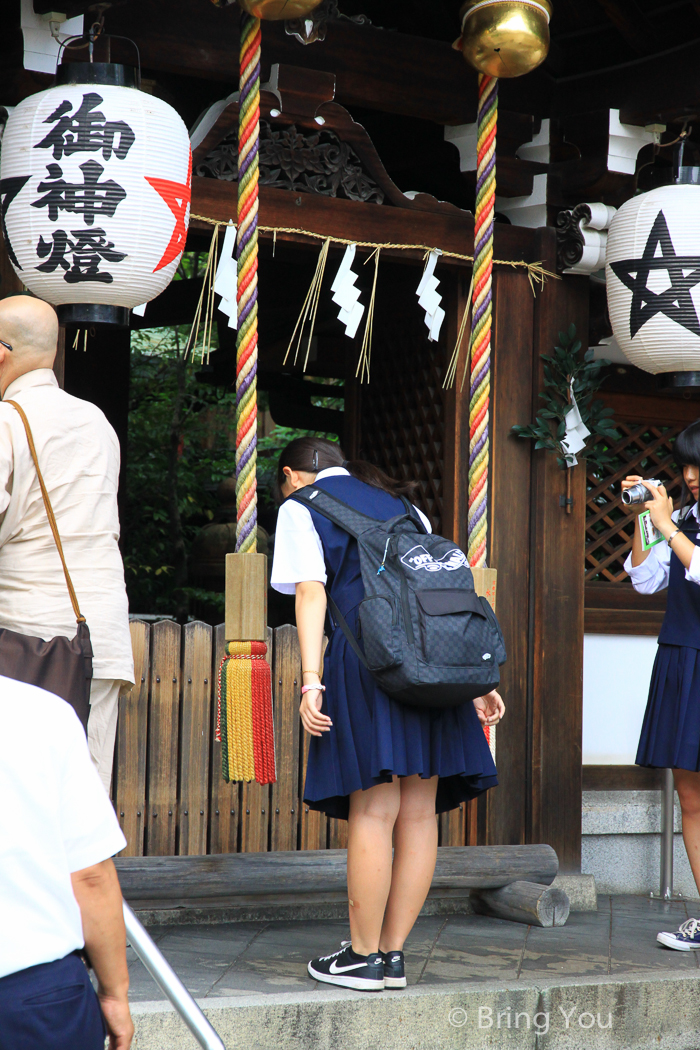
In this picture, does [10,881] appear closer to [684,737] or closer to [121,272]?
[121,272]

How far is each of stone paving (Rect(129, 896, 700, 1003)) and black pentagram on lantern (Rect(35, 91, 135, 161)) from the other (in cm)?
265

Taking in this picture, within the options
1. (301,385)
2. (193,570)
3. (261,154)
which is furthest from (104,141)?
(193,570)

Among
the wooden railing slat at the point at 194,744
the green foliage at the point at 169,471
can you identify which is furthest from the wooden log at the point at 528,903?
the green foliage at the point at 169,471

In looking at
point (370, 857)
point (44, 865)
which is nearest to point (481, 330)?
point (370, 857)

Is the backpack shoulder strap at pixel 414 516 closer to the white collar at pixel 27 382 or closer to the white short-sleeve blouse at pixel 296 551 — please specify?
the white short-sleeve blouse at pixel 296 551

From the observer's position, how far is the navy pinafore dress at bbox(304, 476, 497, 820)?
3475 mm

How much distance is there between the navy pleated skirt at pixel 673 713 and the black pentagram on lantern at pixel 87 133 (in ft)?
8.89

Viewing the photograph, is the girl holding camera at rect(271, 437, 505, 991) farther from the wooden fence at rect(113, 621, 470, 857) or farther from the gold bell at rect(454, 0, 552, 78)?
the gold bell at rect(454, 0, 552, 78)

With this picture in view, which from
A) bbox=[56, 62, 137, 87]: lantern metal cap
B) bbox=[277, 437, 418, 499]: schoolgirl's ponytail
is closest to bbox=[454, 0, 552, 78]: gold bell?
bbox=[56, 62, 137, 87]: lantern metal cap

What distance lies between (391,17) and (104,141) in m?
2.42

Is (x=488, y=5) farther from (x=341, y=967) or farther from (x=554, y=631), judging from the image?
(x=341, y=967)

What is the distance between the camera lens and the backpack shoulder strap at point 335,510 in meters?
3.58

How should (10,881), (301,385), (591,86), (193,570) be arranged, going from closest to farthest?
1. (10,881)
2. (591,86)
3. (301,385)
4. (193,570)

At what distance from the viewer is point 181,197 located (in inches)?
153
